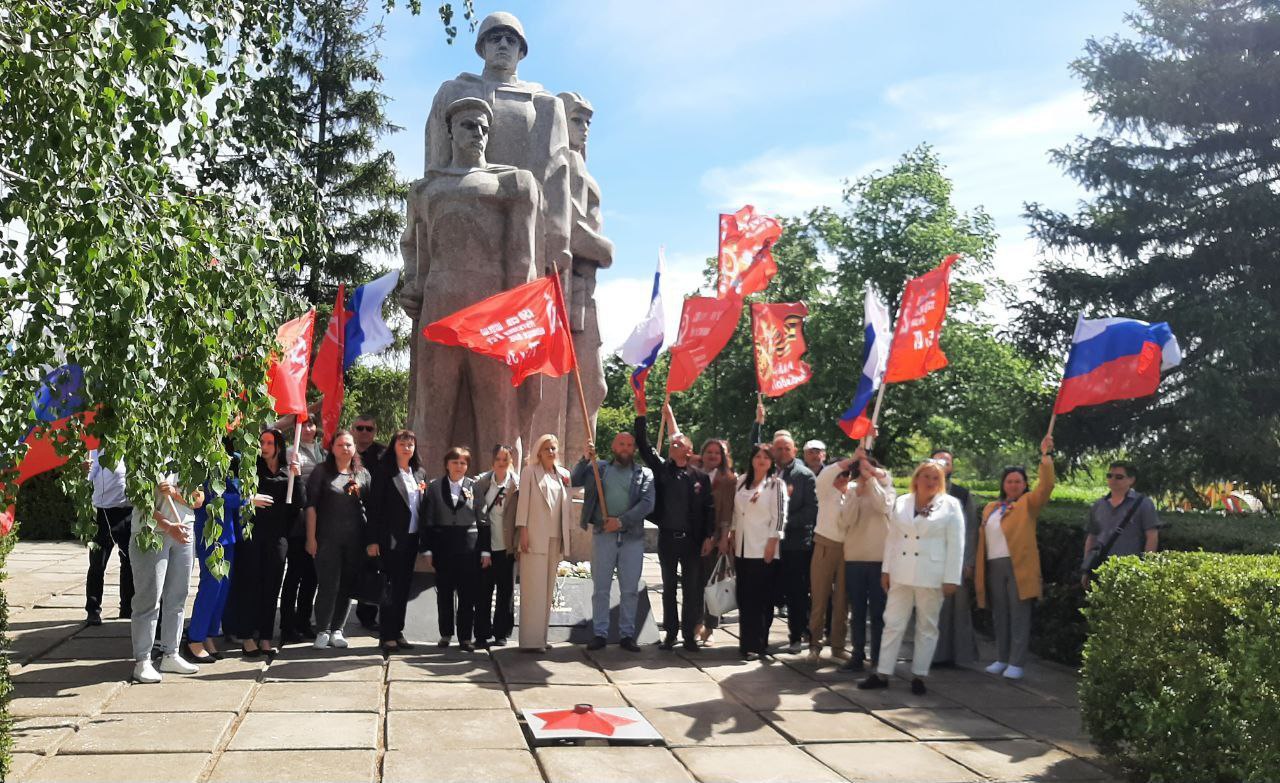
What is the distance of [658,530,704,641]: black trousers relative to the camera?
876 cm

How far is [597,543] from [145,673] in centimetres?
332

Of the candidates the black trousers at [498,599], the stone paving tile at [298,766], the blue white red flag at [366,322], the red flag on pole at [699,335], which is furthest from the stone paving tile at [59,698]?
the red flag on pole at [699,335]

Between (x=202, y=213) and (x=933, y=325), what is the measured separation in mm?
5282

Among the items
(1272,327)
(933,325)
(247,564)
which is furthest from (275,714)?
(1272,327)

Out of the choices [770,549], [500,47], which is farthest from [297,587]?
[500,47]

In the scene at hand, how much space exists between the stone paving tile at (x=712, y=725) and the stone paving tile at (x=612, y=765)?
0.31 m

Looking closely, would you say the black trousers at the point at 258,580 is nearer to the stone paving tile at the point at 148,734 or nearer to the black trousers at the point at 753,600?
the stone paving tile at the point at 148,734

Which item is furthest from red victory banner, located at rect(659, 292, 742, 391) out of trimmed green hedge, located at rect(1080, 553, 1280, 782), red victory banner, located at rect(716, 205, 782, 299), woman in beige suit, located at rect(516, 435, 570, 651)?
trimmed green hedge, located at rect(1080, 553, 1280, 782)

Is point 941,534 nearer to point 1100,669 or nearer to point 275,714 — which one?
point 1100,669

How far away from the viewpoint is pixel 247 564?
26.5 ft

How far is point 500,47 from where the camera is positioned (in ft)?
40.1

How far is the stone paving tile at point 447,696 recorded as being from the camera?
6.56 metres

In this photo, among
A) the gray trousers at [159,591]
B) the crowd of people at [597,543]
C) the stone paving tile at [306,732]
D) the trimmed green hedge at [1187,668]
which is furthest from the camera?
the crowd of people at [597,543]

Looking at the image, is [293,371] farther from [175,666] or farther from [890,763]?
[890,763]
